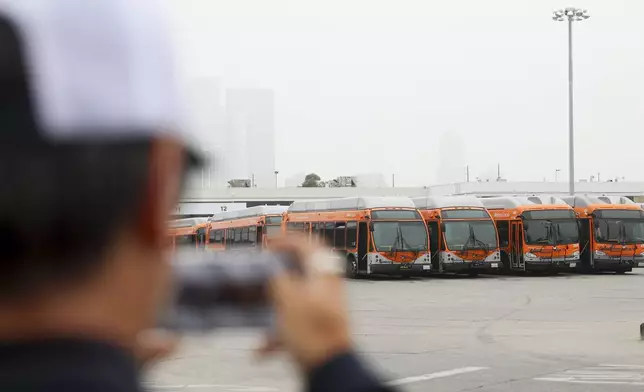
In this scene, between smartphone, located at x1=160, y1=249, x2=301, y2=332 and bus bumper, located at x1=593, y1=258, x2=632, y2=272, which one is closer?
smartphone, located at x1=160, y1=249, x2=301, y2=332

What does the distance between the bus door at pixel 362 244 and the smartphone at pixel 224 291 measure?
31.0 m

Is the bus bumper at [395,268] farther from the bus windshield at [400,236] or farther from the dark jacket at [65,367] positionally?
the dark jacket at [65,367]

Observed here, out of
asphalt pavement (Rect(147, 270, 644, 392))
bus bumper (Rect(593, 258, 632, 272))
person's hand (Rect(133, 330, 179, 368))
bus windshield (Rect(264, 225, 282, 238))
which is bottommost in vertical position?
bus bumper (Rect(593, 258, 632, 272))

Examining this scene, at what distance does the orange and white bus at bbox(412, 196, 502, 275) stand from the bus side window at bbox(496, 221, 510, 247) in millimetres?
1156

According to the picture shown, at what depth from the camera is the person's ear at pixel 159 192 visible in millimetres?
747

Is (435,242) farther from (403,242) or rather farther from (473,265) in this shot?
(403,242)

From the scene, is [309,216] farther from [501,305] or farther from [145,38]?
[145,38]

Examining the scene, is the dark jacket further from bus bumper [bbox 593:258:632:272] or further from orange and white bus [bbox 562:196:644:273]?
bus bumper [bbox 593:258:632:272]

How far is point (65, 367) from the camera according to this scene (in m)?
0.68

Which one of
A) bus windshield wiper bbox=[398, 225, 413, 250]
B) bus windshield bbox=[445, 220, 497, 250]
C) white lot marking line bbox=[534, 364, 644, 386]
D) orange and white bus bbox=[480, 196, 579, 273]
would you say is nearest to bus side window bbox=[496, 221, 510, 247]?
orange and white bus bbox=[480, 196, 579, 273]

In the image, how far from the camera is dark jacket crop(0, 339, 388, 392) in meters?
0.67

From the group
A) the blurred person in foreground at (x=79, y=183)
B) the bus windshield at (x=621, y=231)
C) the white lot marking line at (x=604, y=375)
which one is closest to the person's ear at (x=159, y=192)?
the blurred person in foreground at (x=79, y=183)

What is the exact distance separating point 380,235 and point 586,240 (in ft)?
25.1

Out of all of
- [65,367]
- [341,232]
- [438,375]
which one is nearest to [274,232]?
[65,367]
